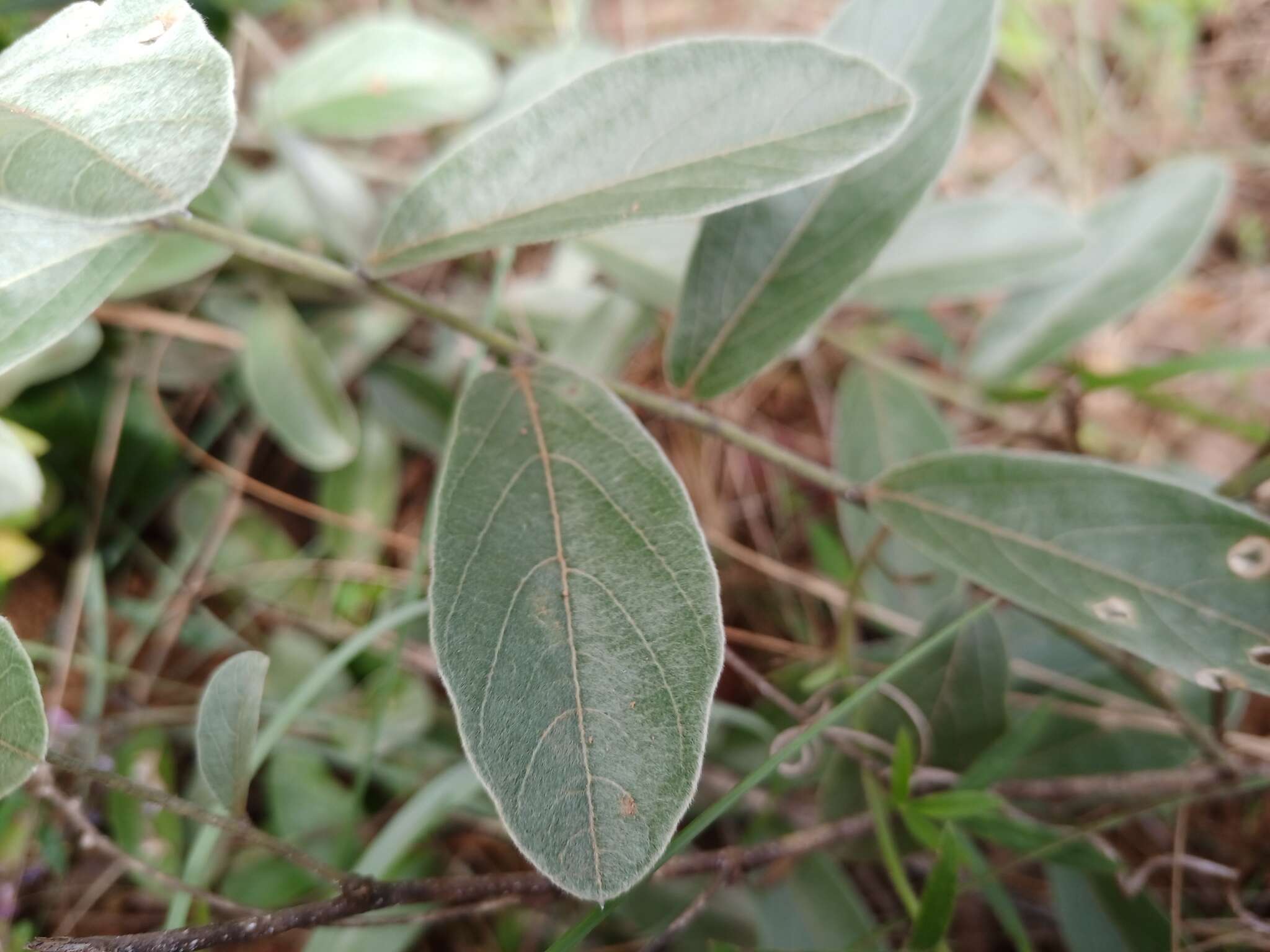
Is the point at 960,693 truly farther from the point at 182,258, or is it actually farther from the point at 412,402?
the point at 182,258

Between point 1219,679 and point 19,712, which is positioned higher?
point 1219,679

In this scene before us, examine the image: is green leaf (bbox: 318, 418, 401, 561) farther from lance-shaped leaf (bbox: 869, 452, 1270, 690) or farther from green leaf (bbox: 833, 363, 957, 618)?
lance-shaped leaf (bbox: 869, 452, 1270, 690)

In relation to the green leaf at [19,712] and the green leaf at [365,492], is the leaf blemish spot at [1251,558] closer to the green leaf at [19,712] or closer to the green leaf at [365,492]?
the green leaf at [19,712]

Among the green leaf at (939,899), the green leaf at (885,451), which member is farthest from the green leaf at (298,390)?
the green leaf at (939,899)

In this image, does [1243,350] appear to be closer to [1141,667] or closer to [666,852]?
[1141,667]

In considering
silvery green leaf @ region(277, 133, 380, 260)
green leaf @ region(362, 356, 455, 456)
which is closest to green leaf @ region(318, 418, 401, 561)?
green leaf @ region(362, 356, 455, 456)

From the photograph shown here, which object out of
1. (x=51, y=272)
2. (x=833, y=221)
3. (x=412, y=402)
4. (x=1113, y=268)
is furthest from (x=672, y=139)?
(x=1113, y=268)

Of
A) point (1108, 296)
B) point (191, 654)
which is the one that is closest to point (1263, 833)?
point (1108, 296)
